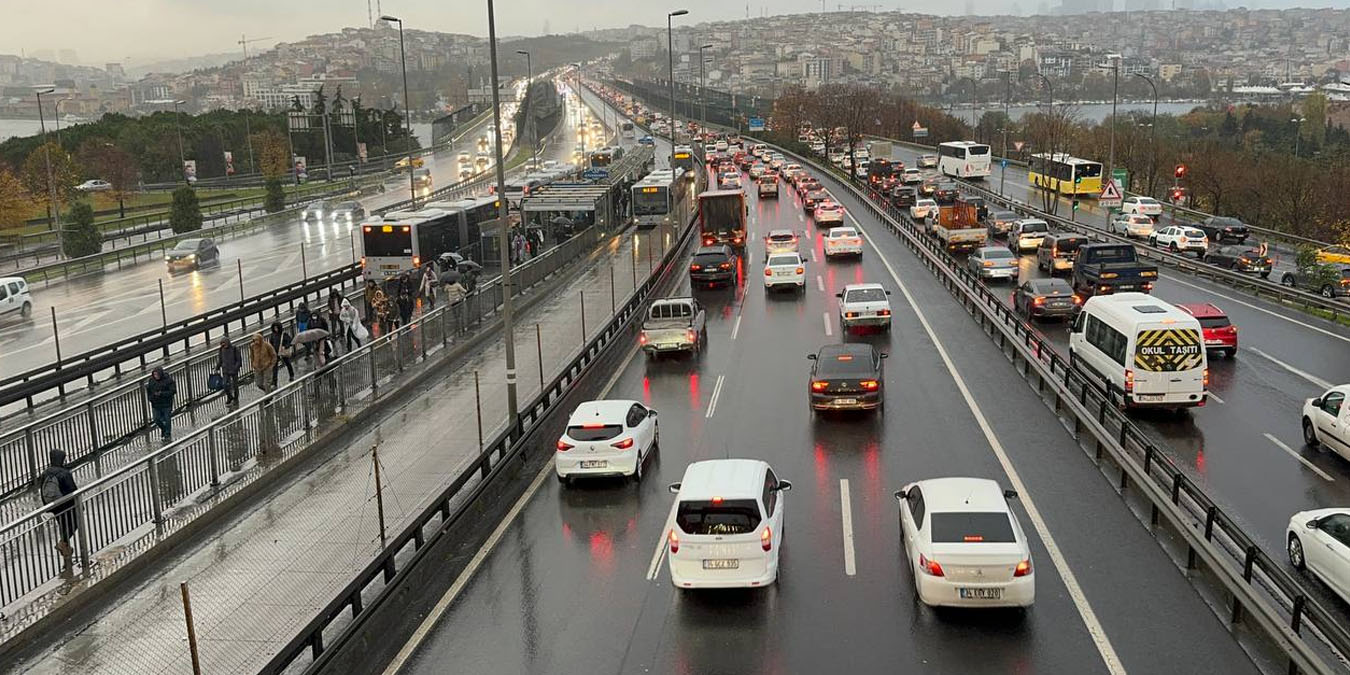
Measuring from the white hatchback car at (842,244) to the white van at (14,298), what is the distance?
3274 centimetres

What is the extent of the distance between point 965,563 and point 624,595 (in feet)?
14.5

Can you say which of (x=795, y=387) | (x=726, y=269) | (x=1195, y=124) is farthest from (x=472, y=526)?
(x=1195, y=124)

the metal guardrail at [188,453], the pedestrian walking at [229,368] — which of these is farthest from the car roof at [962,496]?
the pedestrian walking at [229,368]

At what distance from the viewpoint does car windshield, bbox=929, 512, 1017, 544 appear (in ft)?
42.4

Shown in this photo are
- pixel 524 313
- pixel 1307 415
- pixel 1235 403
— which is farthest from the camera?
pixel 524 313

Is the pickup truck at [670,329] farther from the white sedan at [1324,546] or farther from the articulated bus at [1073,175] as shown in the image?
the articulated bus at [1073,175]

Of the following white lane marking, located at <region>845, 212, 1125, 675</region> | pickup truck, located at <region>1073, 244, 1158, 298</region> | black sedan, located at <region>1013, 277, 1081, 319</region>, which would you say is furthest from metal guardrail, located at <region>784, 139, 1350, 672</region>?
pickup truck, located at <region>1073, 244, 1158, 298</region>

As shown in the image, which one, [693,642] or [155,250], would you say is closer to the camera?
[693,642]

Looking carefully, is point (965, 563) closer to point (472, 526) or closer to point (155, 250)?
point (472, 526)

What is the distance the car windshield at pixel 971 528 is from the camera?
12938 millimetres

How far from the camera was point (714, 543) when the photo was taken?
537 inches

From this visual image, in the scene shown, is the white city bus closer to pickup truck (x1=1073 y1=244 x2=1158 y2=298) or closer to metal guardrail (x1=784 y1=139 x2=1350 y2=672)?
pickup truck (x1=1073 y1=244 x2=1158 y2=298)

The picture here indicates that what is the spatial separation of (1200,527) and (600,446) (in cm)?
936

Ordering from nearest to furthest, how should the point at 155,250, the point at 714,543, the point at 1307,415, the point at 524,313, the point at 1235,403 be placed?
the point at 714,543 < the point at 1307,415 < the point at 1235,403 < the point at 524,313 < the point at 155,250
